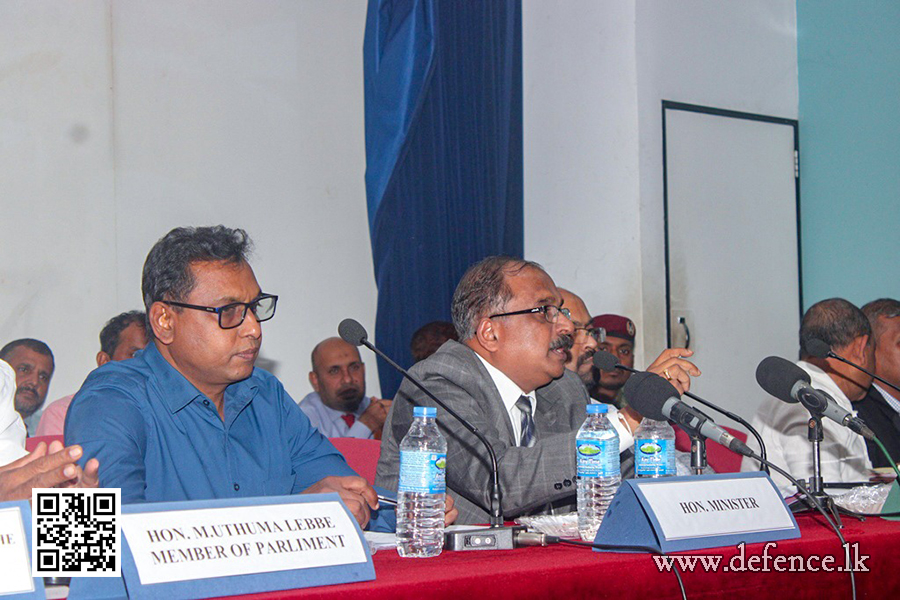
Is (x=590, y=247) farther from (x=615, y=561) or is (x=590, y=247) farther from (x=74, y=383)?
(x=615, y=561)

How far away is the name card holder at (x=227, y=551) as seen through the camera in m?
1.22

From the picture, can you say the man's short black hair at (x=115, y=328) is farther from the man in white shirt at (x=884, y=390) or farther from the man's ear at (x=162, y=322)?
the man in white shirt at (x=884, y=390)

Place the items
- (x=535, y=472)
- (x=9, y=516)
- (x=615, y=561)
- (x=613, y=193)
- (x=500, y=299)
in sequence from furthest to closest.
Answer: (x=613, y=193) < (x=500, y=299) < (x=535, y=472) < (x=615, y=561) < (x=9, y=516)

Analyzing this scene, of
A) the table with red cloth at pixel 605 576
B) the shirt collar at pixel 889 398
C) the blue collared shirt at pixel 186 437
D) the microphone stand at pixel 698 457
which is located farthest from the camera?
the shirt collar at pixel 889 398

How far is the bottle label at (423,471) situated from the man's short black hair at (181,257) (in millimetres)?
693

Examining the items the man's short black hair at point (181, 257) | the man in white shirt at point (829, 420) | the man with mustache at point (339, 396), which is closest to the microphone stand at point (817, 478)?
the man in white shirt at point (829, 420)

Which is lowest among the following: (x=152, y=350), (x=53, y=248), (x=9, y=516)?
(x=9, y=516)

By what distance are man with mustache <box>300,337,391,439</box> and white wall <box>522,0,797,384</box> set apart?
1.12 metres

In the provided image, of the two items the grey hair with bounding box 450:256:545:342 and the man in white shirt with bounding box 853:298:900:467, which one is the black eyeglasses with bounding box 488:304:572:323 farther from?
the man in white shirt with bounding box 853:298:900:467

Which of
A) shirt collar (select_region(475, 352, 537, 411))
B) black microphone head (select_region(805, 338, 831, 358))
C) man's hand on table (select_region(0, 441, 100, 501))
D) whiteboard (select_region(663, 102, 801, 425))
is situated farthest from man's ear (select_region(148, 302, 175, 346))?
whiteboard (select_region(663, 102, 801, 425))

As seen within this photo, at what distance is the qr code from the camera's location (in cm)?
125

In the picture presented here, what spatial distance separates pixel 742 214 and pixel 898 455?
1852 millimetres

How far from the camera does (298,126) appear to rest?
467 centimetres

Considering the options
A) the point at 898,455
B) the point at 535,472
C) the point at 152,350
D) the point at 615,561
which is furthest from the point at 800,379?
the point at 898,455
